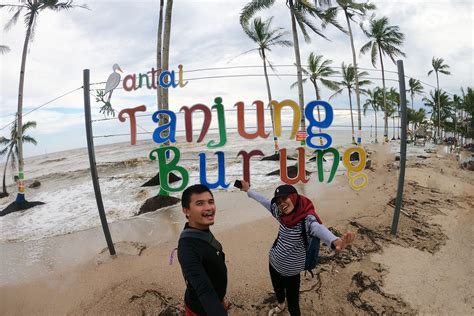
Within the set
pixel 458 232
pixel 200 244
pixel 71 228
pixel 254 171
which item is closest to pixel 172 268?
pixel 200 244

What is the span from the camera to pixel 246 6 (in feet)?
43.3

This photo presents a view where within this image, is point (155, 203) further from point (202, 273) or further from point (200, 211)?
point (202, 273)

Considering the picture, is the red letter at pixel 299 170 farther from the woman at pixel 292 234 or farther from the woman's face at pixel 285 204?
the woman's face at pixel 285 204

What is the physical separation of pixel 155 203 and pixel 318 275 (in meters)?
4.94

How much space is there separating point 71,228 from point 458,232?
8.37 metres

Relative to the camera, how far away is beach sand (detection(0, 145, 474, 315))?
3285mm

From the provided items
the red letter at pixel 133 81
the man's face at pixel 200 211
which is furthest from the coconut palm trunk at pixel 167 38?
the man's face at pixel 200 211

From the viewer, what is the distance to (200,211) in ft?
5.71

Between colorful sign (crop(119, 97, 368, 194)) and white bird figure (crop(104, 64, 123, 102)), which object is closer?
colorful sign (crop(119, 97, 368, 194))

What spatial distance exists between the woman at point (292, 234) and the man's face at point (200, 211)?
2.46 feet

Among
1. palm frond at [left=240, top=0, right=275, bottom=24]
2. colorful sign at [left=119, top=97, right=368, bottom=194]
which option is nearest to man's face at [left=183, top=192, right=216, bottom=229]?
colorful sign at [left=119, top=97, right=368, bottom=194]

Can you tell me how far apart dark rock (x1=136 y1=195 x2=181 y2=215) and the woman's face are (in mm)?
5636

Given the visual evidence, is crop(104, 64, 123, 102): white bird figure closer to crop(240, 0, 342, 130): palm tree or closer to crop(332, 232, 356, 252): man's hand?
crop(332, 232, 356, 252): man's hand

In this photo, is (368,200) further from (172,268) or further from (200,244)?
(200,244)
